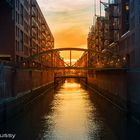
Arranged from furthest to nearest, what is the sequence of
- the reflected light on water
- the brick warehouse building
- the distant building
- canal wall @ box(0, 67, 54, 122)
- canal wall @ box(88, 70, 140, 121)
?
the brick warehouse building, the distant building, canal wall @ box(88, 70, 140, 121), canal wall @ box(0, 67, 54, 122), the reflected light on water

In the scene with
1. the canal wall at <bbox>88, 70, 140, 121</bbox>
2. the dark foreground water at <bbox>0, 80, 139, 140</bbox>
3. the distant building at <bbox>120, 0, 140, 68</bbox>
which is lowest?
the dark foreground water at <bbox>0, 80, 139, 140</bbox>

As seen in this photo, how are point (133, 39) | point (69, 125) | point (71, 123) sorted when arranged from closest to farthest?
point (69, 125), point (71, 123), point (133, 39)

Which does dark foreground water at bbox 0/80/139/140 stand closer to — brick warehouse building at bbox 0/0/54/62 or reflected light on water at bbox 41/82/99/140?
reflected light on water at bbox 41/82/99/140

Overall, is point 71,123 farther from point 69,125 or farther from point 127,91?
point 127,91

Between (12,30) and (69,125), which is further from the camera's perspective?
(12,30)

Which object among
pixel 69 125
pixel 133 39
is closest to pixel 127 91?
pixel 133 39

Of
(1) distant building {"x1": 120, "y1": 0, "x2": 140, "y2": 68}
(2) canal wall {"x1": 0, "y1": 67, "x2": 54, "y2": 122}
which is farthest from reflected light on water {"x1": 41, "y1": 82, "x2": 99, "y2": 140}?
(1) distant building {"x1": 120, "y1": 0, "x2": 140, "y2": 68}

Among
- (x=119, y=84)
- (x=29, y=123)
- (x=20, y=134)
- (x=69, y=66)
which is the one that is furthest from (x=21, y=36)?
(x=20, y=134)

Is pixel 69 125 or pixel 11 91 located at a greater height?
pixel 11 91

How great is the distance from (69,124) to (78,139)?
8406 mm

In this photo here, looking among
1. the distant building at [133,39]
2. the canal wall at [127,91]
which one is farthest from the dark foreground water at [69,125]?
the distant building at [133,39]

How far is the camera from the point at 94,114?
177 feet

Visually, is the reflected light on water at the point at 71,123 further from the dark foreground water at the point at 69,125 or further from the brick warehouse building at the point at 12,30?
the brick warehouse building at the point at 12,30

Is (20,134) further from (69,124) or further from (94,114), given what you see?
(94,114)
